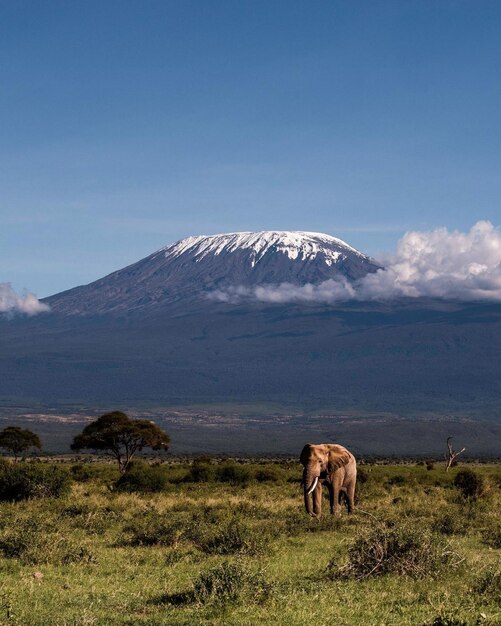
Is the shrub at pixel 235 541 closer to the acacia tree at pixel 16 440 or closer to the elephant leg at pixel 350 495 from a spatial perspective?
the elephant leg at pixel 350 495

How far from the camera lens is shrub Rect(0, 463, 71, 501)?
29.3 meters

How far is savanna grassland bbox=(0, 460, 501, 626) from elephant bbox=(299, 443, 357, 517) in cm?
61

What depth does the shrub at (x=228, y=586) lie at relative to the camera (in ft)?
42.9

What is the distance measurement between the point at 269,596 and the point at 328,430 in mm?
158471

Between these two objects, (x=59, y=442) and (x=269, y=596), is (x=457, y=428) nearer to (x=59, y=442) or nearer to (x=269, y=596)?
(x=59, y=442)

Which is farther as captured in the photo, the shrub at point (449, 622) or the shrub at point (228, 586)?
the shrub at point (228, 586)

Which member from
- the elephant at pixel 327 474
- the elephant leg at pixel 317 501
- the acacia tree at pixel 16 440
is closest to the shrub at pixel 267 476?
the elephant at pixel 327 474

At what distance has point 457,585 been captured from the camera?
14.5 metres

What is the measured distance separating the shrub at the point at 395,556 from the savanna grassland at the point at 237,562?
0.08ft

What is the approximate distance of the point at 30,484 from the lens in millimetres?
29234

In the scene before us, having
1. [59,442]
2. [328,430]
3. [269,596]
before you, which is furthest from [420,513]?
[328,430]

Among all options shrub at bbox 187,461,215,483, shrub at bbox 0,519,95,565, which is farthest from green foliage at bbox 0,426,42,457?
shrub at bbox 0,519,95,565

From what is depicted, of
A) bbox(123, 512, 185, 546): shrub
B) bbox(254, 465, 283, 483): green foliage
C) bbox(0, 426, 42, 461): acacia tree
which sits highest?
bbox(123, 512, 185, 546): shrub

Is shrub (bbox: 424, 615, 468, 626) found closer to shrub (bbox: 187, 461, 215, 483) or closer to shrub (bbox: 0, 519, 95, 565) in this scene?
shrub (bbox: 0, 519, 95, 565)
